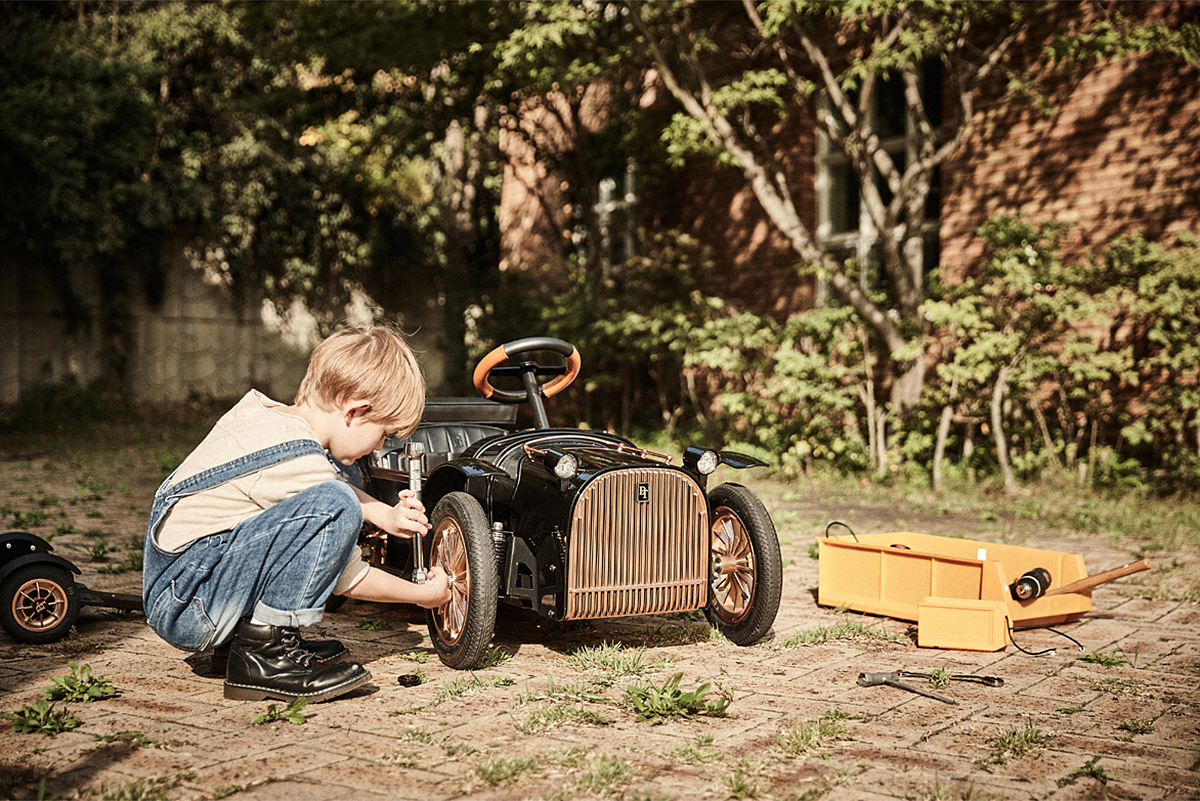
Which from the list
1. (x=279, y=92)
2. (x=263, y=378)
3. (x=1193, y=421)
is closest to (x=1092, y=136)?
(x=1193, y=421)

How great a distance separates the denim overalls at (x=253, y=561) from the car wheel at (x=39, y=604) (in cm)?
104

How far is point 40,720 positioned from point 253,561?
73 cm

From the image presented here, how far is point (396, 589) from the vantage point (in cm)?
349

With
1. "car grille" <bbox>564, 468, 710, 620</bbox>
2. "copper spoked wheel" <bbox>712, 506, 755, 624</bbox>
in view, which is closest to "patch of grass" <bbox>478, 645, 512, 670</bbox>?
"car grille" <bbox>564, 468, 710, 620</bbox>

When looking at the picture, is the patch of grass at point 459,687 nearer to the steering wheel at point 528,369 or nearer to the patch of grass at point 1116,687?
the steering wheel at point 528,369

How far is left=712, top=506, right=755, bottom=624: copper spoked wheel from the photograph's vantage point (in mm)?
4160

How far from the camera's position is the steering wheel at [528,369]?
14.5ft

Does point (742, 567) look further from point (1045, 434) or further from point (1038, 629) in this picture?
point (1045, 434)

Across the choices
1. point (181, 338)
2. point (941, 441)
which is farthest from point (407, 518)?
point (181, 338)

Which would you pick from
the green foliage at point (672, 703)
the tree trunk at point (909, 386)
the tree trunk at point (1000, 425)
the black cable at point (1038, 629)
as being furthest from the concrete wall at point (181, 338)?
the green foliage at point (672, 703)

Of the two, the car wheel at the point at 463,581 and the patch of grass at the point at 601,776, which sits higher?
the car wheel at the point at 463,581

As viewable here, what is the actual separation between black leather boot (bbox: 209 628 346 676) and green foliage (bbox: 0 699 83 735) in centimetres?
50

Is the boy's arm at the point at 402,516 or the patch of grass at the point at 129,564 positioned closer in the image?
the boy's arm at the point at 402,516

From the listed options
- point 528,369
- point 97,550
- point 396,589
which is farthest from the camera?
point 97,550
